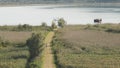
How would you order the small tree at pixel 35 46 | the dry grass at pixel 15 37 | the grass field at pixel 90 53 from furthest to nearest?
1. the dry grass at pixel 15 37
2. the small tree at pixel 35 46
3. the grass field at pixel 90 53

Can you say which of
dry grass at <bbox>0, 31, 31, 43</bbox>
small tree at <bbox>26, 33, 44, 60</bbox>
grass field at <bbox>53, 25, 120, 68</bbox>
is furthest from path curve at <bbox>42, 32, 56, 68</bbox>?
dry grass at <bbox>0, 31, 31, 43</bbox>

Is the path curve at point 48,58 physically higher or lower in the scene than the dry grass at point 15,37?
higher

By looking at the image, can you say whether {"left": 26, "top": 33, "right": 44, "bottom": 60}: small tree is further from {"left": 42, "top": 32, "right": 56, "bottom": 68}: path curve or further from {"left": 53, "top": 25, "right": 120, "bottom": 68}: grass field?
{"left": 53, "top": 25, "right": 120, "bottom": 68}: grass field

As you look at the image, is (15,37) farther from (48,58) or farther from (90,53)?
(48,58)

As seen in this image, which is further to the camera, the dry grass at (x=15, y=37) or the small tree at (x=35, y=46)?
the dry grass at (x=15, y=37)

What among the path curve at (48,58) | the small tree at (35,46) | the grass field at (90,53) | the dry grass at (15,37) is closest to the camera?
the grass field at (90,53)

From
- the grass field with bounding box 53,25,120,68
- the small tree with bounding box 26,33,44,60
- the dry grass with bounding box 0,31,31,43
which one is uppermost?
the small tree with bounding box 26,33,44,60

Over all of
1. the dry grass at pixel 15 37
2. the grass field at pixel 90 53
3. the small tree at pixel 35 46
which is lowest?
the dry grass at pixel 15 37

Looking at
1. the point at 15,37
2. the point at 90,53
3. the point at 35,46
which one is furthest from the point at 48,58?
the point at 15,37

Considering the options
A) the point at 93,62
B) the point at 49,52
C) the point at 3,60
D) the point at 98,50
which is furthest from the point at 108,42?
the point at 3,60

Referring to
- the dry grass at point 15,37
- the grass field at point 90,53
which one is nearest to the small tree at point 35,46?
the grass field at point 90,53

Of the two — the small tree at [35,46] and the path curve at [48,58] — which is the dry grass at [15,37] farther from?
the small tree at [35,46]

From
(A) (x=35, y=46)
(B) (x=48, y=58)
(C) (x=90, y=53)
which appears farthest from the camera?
(C) (x=90, y=53)

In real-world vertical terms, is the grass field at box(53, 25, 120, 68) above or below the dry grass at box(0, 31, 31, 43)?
above
